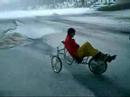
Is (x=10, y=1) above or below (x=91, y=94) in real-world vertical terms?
above

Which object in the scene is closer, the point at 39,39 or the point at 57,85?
the point at 57,85

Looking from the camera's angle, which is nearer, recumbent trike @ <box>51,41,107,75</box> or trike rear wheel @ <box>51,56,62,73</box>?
recumbent trike @ <box>51,41,107,75</box>

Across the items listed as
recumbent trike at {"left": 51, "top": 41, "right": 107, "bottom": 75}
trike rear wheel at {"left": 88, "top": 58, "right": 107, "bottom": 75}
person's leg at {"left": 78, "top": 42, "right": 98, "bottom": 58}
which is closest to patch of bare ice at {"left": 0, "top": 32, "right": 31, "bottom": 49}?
recumbent trike at {"left": 51, "top": 41, "right": 107, "bottom": 75}

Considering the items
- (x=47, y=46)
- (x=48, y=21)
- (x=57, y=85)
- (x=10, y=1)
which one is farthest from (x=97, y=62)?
(x=48, y=21)

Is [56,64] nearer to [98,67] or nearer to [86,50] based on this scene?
[86,50]

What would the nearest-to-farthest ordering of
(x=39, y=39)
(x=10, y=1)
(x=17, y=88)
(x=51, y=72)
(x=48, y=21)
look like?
1. (x=17, y=88)
2. (x=51, y=72)
3. (x=39, y=39)
4. (x=10, y=1)
5. (x=48, y=21)

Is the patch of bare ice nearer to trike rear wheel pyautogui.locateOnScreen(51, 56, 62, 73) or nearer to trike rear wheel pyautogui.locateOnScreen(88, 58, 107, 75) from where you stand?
trike rear wheel pyautogui.locateOnScreen(51, 56, 62, 73)

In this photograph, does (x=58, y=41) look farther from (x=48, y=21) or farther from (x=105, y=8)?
(x=48, y=21)

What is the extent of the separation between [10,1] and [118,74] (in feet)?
43.1

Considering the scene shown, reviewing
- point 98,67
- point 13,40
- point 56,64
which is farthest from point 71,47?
point 13,40

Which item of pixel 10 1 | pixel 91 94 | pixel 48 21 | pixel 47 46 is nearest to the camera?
pixel 91 94

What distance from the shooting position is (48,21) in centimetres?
2341

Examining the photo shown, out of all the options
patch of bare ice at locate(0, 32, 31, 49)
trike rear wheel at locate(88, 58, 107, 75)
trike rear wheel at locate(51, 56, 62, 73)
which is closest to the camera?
trike rear wheel at locate(88, 58, 107, 75)

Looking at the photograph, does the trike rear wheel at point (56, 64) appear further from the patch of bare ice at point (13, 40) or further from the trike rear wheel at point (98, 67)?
the patch of bare ice at point (13, 40)
